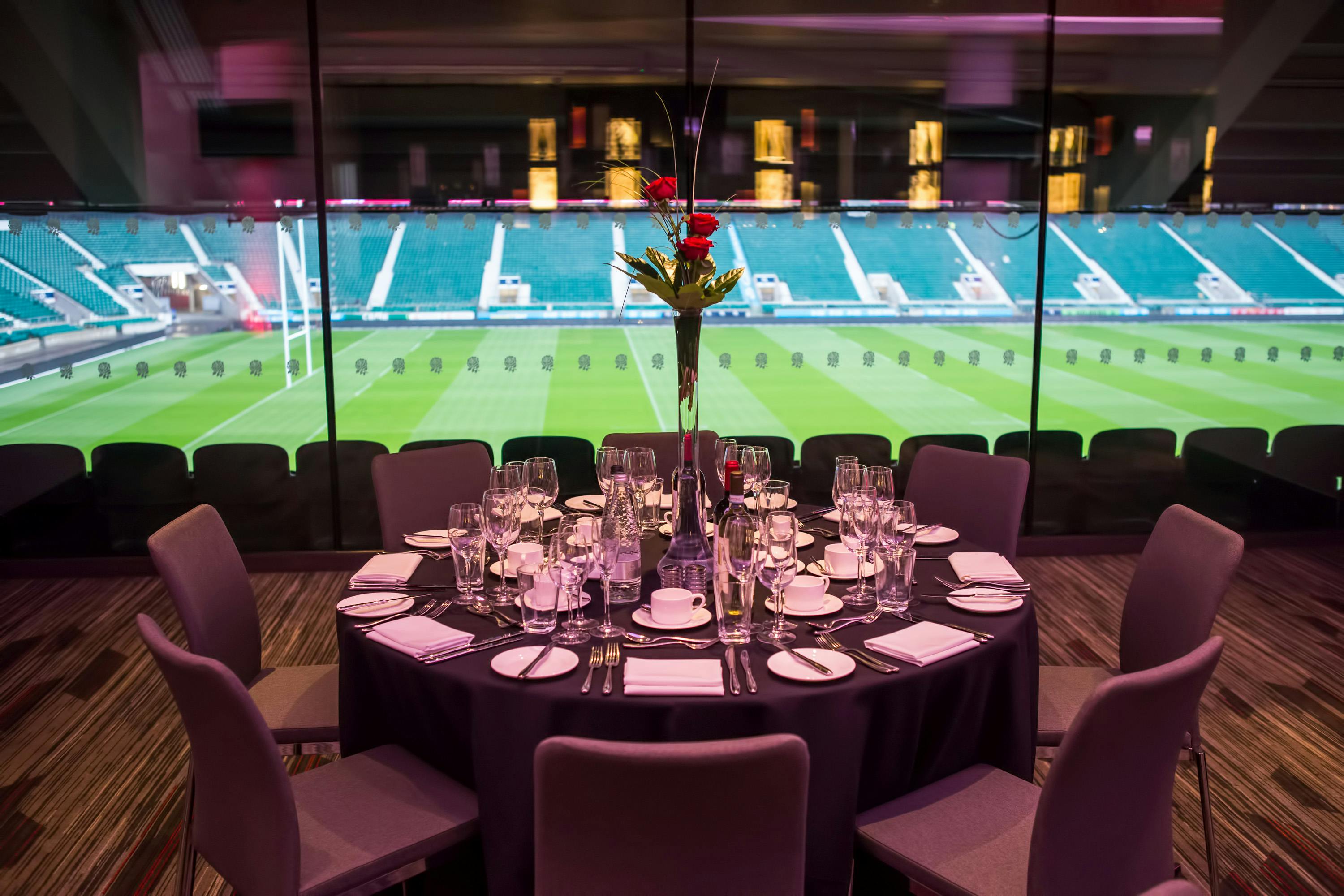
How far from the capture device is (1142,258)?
593 cm

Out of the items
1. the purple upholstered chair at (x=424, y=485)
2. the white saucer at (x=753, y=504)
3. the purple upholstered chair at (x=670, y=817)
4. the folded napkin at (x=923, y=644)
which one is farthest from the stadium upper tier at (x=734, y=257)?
the purple upholstered chair at (x=670, y=817)

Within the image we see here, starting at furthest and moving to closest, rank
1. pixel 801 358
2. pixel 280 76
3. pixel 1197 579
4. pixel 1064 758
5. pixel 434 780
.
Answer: pixel 801 358
pixel 280 76
pixel 1197 579
pixel 434 780
pixel 1064 758

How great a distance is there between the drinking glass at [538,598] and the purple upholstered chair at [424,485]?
A: 4.10 feet

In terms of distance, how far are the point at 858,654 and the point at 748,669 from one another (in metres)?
0.26

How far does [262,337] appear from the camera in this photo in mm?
5582

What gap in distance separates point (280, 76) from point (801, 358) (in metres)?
3.16

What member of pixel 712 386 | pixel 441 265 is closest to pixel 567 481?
pixel 712 386

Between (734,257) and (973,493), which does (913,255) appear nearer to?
(734,257)

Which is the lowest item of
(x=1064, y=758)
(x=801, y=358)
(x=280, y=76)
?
(x=1064, y=758)

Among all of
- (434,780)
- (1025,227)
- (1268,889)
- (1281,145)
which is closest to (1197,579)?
(1268,889)

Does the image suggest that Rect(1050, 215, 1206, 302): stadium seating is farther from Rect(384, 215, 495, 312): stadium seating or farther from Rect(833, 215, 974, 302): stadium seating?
Rect(384, 215, 495, 312): stadium seating

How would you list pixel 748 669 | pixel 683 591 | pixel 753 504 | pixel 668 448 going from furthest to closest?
pixel 668 448 < pixel 753 504 < pixel 683 591 < pixel 748 669

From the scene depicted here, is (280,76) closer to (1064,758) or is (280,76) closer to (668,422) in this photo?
(668,422)

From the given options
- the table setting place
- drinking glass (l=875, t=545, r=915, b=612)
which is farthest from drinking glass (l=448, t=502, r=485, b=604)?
drinking glass (l=875, t=545, r=915, b=612)
